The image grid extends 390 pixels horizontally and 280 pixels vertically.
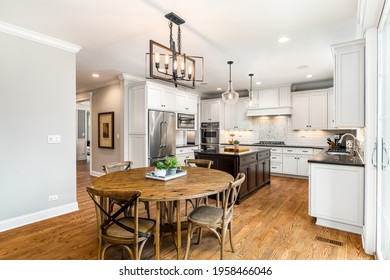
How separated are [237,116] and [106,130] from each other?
3.89m

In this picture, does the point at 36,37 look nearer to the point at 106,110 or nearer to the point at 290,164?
the point at 106,110

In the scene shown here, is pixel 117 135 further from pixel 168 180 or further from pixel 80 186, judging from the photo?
pixel 168 180

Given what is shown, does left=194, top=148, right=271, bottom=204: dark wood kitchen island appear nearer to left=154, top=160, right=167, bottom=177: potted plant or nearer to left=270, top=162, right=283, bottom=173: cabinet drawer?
left=270, top=162, right=283, bottom=173: cabinet drawer

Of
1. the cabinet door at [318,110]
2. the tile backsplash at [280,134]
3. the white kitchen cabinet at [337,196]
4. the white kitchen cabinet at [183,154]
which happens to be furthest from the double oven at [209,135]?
the white kitchen cabinet at [337,196]

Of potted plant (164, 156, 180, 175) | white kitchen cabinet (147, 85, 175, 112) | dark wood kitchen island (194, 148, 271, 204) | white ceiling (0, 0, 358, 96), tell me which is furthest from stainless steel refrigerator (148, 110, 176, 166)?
potted plant (164, 156, 180, 175)

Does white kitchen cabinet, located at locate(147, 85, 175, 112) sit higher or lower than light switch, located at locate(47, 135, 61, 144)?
higher

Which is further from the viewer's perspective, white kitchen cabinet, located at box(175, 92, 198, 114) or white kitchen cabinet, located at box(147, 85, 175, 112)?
white kitchen cabinet, located at box(175, 92, 198, 114)

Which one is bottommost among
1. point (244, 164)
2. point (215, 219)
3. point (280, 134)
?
point (215, 219)

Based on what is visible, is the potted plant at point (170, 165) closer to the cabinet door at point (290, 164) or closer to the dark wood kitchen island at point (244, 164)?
the dark wood kitchen island at point (244, 164)

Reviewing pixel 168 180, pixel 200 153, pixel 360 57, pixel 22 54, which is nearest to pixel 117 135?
pixel 200 153

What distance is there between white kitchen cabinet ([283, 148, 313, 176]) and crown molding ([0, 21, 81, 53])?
17.2 ft

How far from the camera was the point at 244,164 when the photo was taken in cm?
389

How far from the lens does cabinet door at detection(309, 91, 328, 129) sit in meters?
5.43

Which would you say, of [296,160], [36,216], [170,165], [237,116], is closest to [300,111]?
[296,160]
